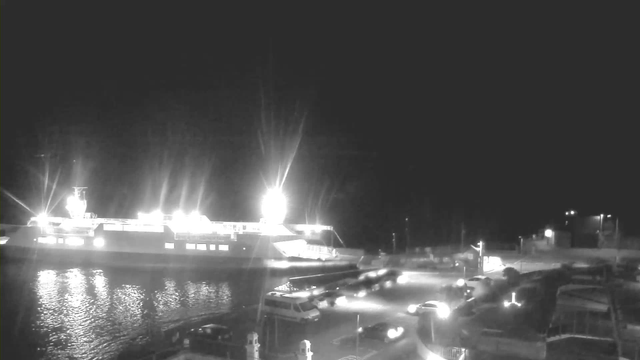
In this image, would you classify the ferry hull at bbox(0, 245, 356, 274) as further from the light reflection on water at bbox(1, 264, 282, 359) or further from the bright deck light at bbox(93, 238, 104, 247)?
the light reflection on water at bbox(1, 264, 282, 359)

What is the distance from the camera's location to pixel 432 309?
6.48 metres

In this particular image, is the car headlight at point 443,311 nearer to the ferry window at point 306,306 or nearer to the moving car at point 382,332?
the moving car at point 382,332

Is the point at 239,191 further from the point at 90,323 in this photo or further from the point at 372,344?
the point at 372,344

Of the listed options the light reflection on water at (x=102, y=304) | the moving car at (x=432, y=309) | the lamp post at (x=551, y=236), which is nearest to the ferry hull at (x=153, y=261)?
the light reflection on water at (x=102, y=304)

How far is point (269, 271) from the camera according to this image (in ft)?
39.1

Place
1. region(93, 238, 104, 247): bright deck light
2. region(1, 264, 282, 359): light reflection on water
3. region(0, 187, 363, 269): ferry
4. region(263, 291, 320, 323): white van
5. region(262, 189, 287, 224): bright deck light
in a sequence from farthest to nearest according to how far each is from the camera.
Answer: region(93, 238, 104, 247): bright deck light, region(262, 189, 287, 224): bright deck light, region(0, 187, 363, 269): ferry, region(1, 264, 282, 359): light reflection on water, region(263, 291, 320, 323): white van

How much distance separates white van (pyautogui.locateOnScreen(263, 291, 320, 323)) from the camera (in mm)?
6696

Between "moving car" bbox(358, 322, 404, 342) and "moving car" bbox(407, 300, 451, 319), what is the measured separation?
813mm

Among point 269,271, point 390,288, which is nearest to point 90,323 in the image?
point 269,271

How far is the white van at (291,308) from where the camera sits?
670 cm

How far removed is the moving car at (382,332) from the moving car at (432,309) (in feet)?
2.67

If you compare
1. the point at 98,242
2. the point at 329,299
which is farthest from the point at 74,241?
the point at 329,299

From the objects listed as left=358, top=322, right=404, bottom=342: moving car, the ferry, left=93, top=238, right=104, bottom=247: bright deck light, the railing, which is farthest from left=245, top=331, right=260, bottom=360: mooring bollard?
left=93, top=238, right=104, bottom=247: bright deck light

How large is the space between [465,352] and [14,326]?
772cm
